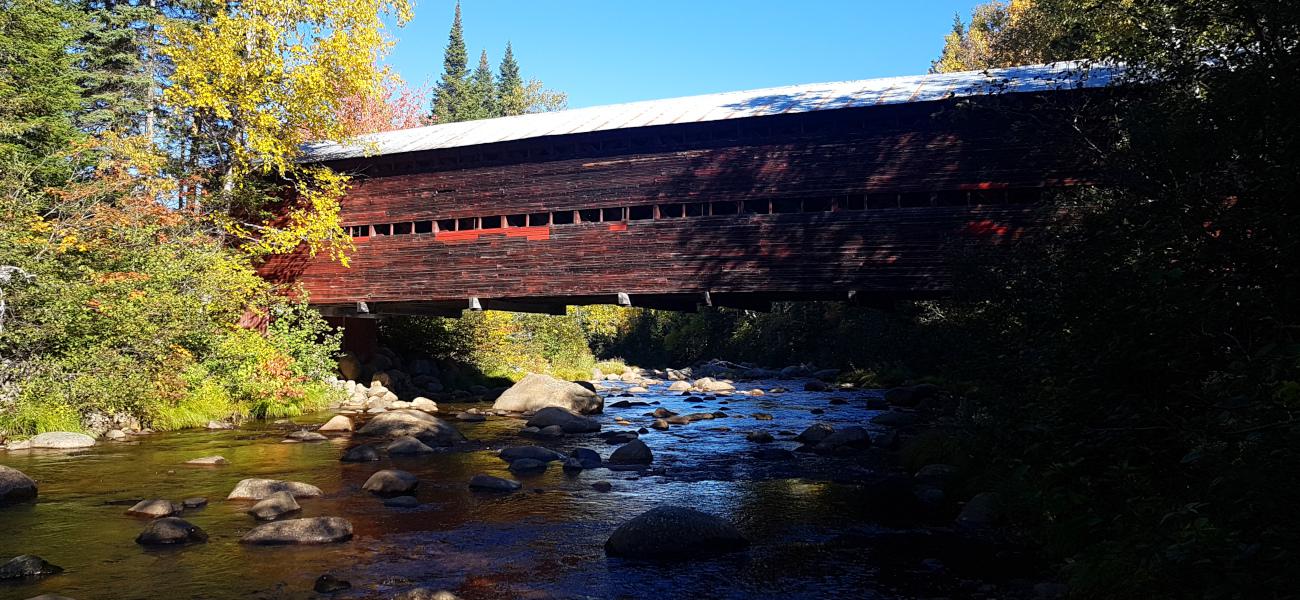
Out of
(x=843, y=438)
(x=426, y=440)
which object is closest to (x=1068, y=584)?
(x=843, y=438)

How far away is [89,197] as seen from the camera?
1593cm

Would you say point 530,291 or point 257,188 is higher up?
point 257,188

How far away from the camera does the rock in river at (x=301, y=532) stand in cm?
655

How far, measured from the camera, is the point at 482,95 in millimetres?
48250

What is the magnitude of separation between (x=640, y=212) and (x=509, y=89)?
41.1 m

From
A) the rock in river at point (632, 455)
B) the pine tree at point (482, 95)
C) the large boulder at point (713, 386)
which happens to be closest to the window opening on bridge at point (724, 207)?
the rock in river at point (632, 455)

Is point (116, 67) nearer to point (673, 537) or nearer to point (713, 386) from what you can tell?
point (713, 386)

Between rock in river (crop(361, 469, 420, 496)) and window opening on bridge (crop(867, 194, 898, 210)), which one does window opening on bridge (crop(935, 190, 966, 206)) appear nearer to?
window opening on bridge (crop(867, 194, 898, 210))

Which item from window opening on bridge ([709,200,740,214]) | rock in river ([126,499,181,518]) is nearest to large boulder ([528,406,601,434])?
window opening on bridge ([709,200,740,214])

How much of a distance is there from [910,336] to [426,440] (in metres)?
12.2

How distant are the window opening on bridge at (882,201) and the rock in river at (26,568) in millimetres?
10865

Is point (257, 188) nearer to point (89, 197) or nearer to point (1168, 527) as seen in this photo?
point (89, 197)

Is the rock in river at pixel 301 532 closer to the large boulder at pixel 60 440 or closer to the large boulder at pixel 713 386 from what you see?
the large boulder at pixel 60 440

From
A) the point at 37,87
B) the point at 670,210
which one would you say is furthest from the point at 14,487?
the point at 37,87
